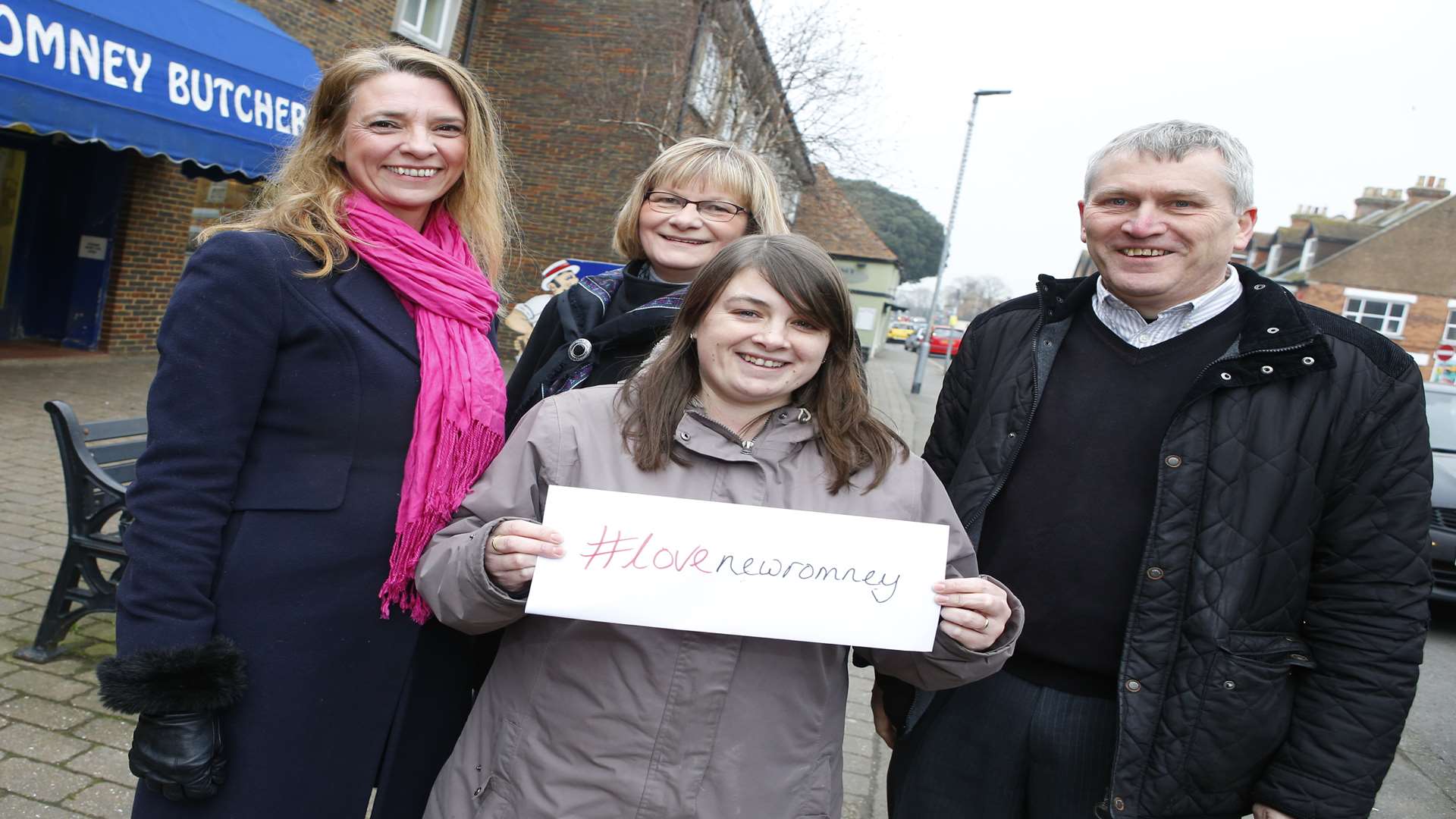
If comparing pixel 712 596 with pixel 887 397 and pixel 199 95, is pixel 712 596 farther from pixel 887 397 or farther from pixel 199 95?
pixel 887 397

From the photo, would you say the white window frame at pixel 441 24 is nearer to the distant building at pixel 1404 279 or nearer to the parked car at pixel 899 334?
the distant building at pixel 1404 279

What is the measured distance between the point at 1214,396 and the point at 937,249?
72.4 meters

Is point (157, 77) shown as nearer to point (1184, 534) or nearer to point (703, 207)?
point (703, 207)

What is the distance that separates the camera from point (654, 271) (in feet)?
8.71

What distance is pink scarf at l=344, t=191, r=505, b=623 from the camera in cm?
195

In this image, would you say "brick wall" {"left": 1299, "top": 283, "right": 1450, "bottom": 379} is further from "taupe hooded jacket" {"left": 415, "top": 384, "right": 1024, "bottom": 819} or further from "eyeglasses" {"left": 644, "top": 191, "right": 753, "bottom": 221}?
"taupe hooded jacket" {"left": 415, "top": 384, "right": 1024, "bottom": 819}

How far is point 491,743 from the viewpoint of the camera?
1801 millimetres

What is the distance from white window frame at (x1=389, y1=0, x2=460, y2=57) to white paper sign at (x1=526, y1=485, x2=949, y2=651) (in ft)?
44.8

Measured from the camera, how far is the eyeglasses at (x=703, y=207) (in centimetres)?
251

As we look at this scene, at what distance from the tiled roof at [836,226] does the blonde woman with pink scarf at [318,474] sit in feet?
95.8

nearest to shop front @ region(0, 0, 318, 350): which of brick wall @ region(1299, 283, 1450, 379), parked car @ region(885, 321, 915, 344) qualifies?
brick wall @ region(1299, 283, 1450, 379)

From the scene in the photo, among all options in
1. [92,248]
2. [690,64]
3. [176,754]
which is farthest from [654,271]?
[690,64]

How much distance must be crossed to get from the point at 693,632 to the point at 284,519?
82cm

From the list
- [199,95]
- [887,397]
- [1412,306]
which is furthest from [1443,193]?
[199,95]
